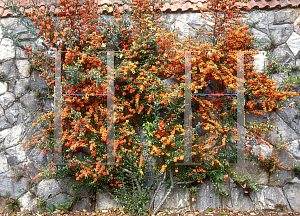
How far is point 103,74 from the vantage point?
347 centimetres

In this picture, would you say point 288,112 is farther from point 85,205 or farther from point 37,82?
point 37,82

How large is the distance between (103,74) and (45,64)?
102cm

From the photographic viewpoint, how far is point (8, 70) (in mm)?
3898

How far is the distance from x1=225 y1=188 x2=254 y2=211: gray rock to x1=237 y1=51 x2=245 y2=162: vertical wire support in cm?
45

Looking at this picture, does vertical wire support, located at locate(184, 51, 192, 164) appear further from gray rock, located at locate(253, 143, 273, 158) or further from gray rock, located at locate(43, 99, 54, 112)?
gray rock, located at locate(43, 99, 54, 112)

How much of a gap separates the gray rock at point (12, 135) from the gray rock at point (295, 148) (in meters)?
4.03

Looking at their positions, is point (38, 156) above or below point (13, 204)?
above

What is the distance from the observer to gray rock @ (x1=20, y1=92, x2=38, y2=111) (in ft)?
12.4

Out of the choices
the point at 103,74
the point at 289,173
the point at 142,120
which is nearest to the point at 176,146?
the point at 142,120

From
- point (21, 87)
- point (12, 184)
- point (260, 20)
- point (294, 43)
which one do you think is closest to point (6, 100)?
point (21, 87)

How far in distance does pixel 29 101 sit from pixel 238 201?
3.49 metres

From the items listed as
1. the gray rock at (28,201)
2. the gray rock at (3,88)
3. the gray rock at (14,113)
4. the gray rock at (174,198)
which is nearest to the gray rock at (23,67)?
the gray rock at (3,88)

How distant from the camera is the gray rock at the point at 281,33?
12.1 feet

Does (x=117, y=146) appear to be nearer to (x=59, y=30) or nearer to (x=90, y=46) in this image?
(x=90, y=46)
